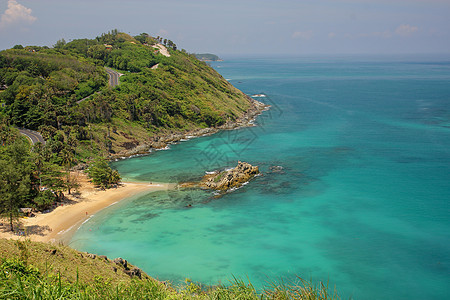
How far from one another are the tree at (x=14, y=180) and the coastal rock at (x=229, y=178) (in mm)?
29489

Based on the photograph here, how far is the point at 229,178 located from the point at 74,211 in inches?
1091

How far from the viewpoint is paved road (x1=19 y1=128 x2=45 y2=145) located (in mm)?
74675

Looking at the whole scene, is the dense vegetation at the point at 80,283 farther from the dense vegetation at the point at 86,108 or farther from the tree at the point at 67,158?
the tree at the point at 67,158

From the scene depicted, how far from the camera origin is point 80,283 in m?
20.8

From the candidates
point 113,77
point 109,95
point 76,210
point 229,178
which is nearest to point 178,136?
point 109,95

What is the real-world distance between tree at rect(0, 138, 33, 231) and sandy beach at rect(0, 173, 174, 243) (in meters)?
2.74

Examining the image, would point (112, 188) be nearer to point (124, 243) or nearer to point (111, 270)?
point (124, 243)

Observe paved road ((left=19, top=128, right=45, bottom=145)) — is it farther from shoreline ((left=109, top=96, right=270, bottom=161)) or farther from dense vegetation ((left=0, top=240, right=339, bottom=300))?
dense vegetation ((left=0, top=240, right=339, bottom=300))

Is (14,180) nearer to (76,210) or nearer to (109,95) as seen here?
(76,210)

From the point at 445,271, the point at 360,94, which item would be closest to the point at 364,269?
the point at 445,271

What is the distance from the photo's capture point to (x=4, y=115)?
82.4 m

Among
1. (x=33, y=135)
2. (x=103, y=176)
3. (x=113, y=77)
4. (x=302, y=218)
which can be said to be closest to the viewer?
(x=302, y=218)

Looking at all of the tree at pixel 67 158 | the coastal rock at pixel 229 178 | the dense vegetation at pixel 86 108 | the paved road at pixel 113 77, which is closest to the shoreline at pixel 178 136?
the dense vegetation at pixel 86 108

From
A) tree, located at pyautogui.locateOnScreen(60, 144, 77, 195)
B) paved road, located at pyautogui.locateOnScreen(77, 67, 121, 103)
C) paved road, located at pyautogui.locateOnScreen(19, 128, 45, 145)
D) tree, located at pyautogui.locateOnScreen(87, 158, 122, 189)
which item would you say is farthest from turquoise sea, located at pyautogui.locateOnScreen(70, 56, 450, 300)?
paved road, located at pyautogui.locateOnScreen(77, 67, 121, 103)
